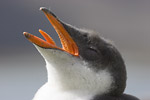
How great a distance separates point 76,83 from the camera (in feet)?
5.41

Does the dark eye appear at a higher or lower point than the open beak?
lower

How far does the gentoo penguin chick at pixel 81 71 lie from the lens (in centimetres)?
162

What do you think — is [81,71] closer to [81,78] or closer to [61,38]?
[81,78]

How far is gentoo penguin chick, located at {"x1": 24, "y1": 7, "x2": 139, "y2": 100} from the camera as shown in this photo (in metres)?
1.62

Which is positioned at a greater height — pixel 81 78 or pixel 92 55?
pixel 92 55

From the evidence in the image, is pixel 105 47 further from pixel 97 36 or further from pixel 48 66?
pixel 48 66

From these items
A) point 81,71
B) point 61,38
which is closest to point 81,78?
point 81,71

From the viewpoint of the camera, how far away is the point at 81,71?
5.41ft

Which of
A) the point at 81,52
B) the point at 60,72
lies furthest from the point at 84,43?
the point at 60,72

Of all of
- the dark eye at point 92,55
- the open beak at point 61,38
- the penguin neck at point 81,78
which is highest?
the open beak at point 61,38

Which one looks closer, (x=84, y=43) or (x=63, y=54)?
(x=63, y=54)

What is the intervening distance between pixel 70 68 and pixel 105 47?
19cm

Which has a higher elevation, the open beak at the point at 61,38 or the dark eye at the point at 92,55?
the open beak at the point at 61,38

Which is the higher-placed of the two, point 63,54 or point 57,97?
point 63,54
